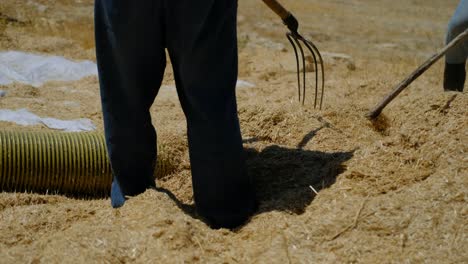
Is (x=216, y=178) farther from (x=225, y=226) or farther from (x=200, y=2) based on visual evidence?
(x=200, y=2)

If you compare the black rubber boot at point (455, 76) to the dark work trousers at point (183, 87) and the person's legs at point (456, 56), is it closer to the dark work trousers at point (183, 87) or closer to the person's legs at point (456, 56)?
the person's legs at point (456, 56)

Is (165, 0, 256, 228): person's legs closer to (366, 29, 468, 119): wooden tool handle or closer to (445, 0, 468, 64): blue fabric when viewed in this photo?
(366, 29, 468, 119): wooden tool handle

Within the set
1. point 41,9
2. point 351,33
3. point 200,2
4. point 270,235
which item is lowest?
point 351,33

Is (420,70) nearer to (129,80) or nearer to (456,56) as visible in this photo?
(456,56)

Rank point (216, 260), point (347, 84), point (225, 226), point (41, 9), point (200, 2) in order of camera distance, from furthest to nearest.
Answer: point (41, 9) < point (347, 84) < point (225, 226) < point (200, 2) < point (216, 260)

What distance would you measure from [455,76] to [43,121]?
2.65 m

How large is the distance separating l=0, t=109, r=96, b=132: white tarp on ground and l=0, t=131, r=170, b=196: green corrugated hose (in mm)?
892

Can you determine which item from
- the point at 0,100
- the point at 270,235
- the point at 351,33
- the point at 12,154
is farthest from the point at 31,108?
the point at 351,33

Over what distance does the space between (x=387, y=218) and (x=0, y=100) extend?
336 cm

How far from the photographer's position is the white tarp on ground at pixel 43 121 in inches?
174

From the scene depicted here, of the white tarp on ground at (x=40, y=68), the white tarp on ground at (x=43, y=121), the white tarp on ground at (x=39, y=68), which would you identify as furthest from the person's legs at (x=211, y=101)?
the white tarp on ground at (x=39, y=68)

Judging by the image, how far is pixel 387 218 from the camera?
2.44 meters

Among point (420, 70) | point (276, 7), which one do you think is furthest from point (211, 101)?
point (420, 70)

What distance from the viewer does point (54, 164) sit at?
343cm
